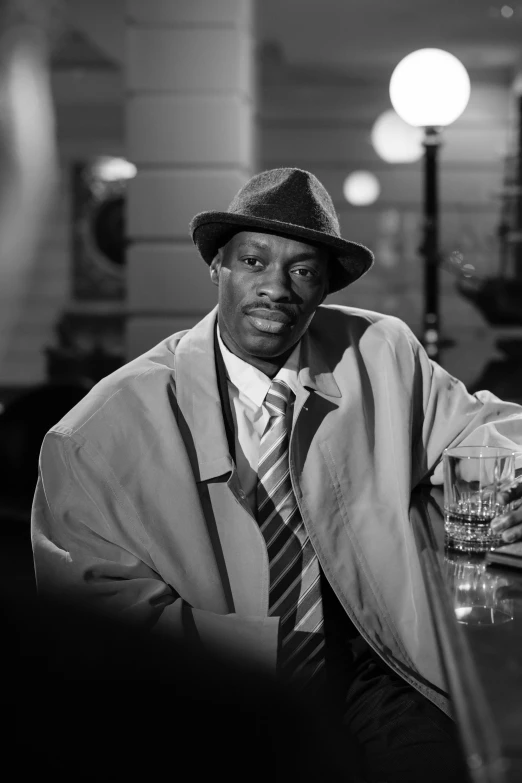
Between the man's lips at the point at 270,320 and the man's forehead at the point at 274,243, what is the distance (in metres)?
0.12

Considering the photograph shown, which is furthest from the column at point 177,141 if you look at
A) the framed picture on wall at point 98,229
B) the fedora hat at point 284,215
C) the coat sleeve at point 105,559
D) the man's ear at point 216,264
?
the framed picture on wall at point 98,229

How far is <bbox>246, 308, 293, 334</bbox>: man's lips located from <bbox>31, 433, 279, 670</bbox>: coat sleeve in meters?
0.44

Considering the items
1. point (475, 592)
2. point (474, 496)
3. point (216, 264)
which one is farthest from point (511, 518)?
point (216, 264)

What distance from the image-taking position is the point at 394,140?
36.6 ft

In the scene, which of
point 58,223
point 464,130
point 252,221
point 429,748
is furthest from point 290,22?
point 429,748

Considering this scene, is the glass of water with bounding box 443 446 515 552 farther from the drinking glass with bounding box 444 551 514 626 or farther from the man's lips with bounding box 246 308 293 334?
the man's lips with bounding box 246 308 293 334

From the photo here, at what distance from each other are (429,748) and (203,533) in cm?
49

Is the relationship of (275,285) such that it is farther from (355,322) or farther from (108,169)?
(108,169)

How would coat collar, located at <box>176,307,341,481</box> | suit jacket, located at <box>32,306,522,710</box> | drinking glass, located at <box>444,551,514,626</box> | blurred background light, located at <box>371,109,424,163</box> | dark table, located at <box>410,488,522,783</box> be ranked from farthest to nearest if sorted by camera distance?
blurred background light, located at <box>371,109,424,163</box> < coat collar, located at <box>176,307,341,481</box> < suit jacket, located at <box>32,306,522,710</box> < drinking glass, located at <box>444,551,514,626</box> < dark table, located at <box>410,488,522,783</box>

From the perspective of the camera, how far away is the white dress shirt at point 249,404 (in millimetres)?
1618

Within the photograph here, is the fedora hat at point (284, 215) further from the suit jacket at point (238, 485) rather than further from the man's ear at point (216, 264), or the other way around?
the suit jacket at point (238, 485)

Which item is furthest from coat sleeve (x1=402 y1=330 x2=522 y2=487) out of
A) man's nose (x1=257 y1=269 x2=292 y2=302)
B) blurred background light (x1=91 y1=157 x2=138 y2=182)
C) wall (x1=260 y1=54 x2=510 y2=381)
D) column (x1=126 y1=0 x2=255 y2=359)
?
blurred background light (x1=91 y1=157 x2=138 y2=182)

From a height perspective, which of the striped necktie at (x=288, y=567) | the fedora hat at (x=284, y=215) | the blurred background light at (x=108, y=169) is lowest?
the striped necktie at (x=288, y=567)

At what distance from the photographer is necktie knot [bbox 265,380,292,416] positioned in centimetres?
168
